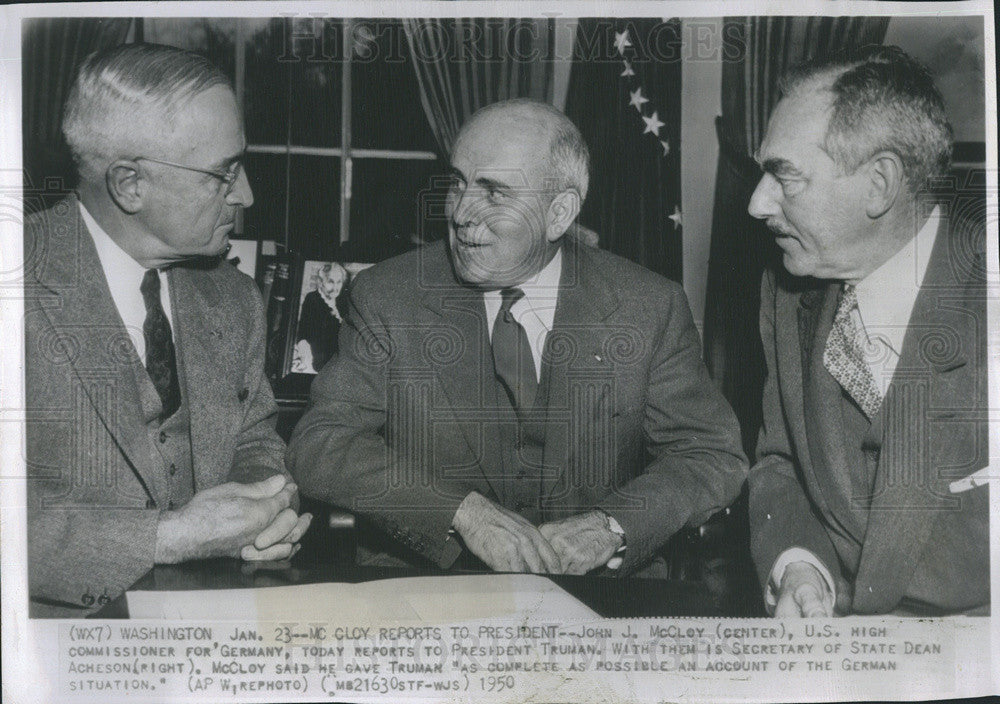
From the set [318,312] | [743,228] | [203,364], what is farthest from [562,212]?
[203,364]

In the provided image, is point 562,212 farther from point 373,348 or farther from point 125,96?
point 125,96

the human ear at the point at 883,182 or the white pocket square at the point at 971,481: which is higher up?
the human ear at the point at 883,182

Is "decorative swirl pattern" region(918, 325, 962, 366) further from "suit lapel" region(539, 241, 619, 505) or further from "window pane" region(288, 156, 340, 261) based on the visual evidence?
"window pane" region(288, 156, 340, 261)

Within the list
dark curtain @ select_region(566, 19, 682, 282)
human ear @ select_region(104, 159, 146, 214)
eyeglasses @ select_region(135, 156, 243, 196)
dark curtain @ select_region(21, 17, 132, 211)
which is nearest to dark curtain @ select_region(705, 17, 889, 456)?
dark curtain @ select_region(566, 19, 682, 282)

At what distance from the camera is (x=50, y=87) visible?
283 centimetres

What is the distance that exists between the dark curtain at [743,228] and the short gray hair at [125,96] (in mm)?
1461

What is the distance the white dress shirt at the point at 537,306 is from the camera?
2.81m

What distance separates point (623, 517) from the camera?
2.79 meters

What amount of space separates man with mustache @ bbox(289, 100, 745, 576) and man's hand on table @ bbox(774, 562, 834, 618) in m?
0.30

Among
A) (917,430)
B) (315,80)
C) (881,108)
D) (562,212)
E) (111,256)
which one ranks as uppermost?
(315,80)

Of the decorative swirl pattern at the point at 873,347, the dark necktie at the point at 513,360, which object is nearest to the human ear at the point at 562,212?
the dark necktie at the point at 513,360

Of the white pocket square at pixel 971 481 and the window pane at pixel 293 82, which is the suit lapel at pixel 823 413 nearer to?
the white pocket square at pixel 971 481

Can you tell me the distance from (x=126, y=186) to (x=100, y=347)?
0.46 m

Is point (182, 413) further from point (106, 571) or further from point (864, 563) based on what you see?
point (864, 563)
